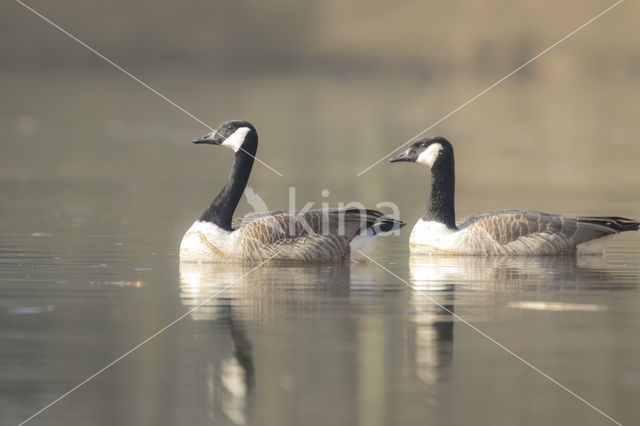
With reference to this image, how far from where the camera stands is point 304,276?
17.2 meters

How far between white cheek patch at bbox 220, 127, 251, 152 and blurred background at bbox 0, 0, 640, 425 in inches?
79.3

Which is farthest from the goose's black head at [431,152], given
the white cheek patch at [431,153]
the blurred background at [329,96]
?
the blurred background at [329,96]

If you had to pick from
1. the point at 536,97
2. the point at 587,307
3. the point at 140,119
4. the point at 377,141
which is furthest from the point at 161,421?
the point at 536,97

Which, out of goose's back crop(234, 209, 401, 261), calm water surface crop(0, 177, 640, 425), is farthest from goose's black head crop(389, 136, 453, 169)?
goose's back crop(234, 209, 401, 261)

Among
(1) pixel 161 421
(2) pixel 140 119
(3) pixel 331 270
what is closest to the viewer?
(1) pixel 161 421

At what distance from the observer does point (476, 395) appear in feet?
34.9

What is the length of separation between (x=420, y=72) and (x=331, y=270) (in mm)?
132443

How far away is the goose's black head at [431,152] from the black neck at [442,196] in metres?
0.06

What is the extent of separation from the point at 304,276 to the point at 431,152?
4378 millimetres

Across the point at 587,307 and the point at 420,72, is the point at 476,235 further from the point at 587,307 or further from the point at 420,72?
the point at 420,72

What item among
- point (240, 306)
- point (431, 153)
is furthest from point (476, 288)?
point (431, 153)

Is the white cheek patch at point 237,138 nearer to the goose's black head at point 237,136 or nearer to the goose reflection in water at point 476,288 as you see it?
the goose's black head at point 237,136

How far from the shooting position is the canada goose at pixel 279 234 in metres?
18.2

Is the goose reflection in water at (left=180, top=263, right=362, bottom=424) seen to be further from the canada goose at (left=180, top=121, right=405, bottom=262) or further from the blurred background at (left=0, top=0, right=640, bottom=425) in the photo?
the canada goose at (left=180, top=121, right=405, bottom=262)
